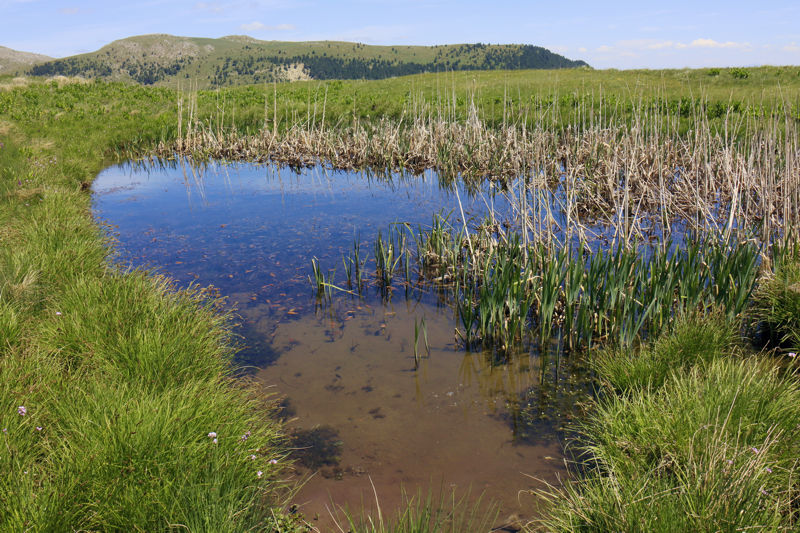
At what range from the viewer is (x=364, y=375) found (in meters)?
6.23

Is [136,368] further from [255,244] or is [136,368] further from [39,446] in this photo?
[255,244]

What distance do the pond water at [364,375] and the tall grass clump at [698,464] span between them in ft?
2.42

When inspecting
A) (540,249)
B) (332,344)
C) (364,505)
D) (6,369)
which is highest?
(540,249)

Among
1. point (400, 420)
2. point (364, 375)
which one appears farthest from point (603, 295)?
point (364, 375)

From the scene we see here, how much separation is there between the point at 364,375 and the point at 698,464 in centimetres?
365

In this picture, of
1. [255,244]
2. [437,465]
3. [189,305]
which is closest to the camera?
[437,465]

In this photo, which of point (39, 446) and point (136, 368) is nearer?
point (39, 446)

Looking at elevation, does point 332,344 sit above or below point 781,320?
below

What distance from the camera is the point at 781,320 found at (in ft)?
20.1

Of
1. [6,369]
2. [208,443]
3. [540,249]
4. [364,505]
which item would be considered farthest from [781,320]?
[6,369]

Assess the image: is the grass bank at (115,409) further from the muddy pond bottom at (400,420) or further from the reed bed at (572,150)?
the reed bed at (572,150)

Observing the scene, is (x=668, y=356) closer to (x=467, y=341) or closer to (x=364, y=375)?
(x=467, y=341)

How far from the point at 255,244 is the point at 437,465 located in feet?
24.6

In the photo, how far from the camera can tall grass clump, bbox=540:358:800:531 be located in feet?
9.75
